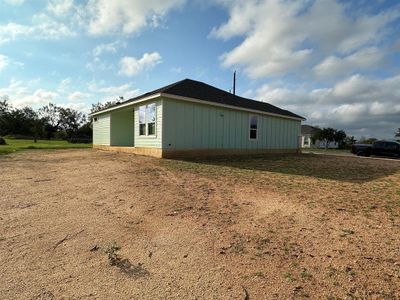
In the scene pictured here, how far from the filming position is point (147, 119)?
44.1ft

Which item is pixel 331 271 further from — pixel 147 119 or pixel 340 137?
pixel 340 137

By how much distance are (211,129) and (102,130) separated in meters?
9.45

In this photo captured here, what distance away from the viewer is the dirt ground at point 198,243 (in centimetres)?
259

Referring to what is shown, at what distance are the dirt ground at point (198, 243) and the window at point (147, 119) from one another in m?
6.89

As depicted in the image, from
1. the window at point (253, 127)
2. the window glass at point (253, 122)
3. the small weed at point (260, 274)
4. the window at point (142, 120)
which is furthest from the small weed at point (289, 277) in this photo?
the window glass at point (253, 122)

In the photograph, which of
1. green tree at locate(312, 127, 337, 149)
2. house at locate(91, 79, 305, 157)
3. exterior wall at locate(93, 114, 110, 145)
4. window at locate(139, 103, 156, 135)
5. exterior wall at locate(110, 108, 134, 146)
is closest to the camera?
house at locate(91, 79, 305, 157)

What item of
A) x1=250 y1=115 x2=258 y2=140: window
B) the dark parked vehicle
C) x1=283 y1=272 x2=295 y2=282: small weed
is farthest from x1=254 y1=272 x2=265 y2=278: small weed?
the dark parked vehicle

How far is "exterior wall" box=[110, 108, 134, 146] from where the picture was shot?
1838 cm

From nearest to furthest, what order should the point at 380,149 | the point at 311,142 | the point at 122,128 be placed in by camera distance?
the point at 122,128 < the point at 380,149 < the point at 311,142

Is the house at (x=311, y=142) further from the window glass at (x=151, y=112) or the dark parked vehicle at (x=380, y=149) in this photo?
the window glass at (x=151, y=112)

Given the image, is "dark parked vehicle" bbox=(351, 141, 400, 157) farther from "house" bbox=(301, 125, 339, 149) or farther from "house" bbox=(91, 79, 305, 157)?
"house" bbox=(301, 125, 339, 149)

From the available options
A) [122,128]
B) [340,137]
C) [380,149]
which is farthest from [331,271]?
[340,137]

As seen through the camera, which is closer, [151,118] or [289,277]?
[289,277]

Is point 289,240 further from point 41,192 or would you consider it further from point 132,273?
point 41,192
